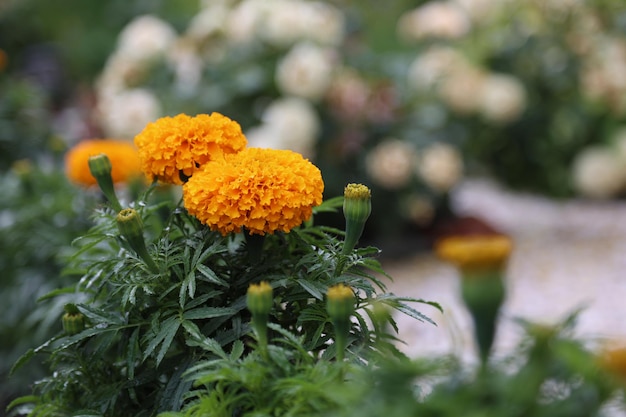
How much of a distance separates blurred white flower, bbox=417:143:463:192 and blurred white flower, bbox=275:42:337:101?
64cm

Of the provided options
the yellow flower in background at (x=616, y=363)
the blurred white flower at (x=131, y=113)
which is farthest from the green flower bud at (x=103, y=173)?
the blurred white flower at (x=131, y=113)

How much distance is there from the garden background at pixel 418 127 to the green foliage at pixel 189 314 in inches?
50.0

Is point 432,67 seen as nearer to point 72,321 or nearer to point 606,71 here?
point 606,71

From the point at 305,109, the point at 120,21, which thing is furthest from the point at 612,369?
the point at 120,21

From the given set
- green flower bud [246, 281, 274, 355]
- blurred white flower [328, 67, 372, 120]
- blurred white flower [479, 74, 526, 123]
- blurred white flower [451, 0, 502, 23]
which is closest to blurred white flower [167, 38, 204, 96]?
blurred white flower [328, 67, 372, 120]

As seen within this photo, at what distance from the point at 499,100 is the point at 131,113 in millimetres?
2083

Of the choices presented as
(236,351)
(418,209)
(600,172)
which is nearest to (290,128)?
(418,209)

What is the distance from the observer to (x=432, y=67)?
13.9ft

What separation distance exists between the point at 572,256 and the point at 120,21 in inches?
232

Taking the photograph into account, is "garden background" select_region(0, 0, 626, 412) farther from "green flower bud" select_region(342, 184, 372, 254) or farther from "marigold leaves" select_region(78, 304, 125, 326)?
"green flower bud" select_region(342, 184, 372, 254)

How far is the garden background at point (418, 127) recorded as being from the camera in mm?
3086

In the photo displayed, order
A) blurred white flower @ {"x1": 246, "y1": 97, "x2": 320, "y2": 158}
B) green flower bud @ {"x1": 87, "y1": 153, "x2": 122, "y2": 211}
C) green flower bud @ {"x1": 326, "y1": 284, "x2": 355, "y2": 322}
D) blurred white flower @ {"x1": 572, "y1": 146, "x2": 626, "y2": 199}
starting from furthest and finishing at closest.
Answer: blurred white flower @ {"x1": 572, "y1": 146, "x2": 626, "y2": 199} < blurred white flower @ {"x1": 246, "y1": 97, "x2": 320, "y2": 158} < green flower bud @ {"x1": 87, "y1": 153, "x2": 122, "y2": 211} < green flower bud @ {"x1": 326, "y1": 284, "x2": 355, "y2": 322}

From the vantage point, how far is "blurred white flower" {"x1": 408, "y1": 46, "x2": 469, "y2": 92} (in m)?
4.14

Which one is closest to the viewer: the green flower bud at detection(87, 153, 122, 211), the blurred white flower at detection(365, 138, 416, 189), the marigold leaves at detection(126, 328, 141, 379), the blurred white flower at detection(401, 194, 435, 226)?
the marigold leaves at detection(126, 328, 141, 379)
